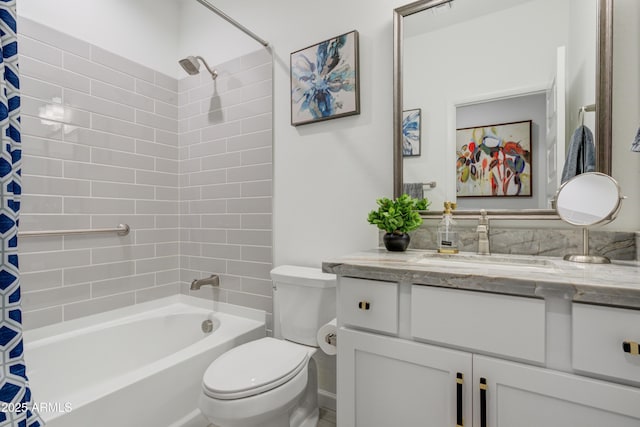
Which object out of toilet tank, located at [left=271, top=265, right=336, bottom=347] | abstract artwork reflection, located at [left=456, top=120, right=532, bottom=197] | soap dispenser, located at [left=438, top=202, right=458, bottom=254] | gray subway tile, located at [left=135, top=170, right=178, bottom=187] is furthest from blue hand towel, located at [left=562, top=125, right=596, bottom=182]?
gray subway tile, located at [left=135, top=170, right=178, bottom=187]

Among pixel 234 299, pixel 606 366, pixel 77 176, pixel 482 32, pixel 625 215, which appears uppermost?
pixel 482 32

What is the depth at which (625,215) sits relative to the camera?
1.15 metres

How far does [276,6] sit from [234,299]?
72.5 inches

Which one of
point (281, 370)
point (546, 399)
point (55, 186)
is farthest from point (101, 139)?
point (546, 399)

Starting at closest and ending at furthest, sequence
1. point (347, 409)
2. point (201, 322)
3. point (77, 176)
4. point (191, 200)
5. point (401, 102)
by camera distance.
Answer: point (347, 409)
point (401, 102)
point (77, 176)
point (201, 322)
point (191, 200)

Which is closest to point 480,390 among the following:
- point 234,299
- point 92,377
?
point 234,299

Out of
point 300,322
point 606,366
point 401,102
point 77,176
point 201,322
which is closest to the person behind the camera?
point 606,366

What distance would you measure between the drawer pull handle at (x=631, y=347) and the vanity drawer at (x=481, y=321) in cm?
15

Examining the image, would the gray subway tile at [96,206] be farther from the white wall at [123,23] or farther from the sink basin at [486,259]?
the sink basin at [486,259]

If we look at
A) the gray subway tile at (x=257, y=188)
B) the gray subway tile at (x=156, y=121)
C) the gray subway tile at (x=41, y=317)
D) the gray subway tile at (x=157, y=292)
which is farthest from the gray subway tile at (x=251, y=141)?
the gray subway tile at (x=41, y=317)

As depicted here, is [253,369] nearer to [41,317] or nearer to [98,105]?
[41,317]

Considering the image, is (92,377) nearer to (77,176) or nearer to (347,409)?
(77,176)

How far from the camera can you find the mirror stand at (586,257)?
106 centimetres

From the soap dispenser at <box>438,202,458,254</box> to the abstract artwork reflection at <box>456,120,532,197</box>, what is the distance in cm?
10
